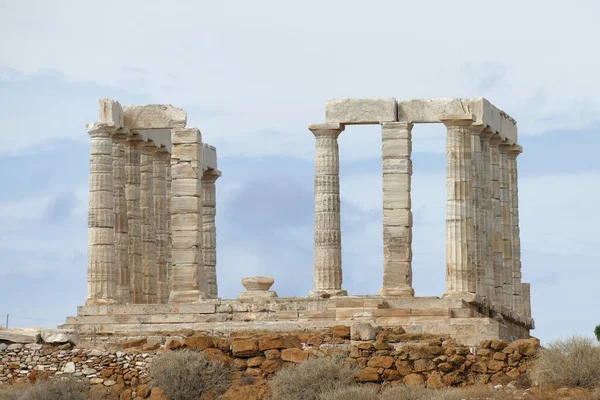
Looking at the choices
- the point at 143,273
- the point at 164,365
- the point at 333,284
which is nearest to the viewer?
the point at 164,365

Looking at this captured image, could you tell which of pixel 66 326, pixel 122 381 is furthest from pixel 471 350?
pixel 66 326

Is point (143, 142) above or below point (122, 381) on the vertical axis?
above

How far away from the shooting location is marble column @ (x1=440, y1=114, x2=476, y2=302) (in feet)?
227

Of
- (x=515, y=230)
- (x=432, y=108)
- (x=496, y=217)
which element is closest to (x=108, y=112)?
(x=432, y=108)

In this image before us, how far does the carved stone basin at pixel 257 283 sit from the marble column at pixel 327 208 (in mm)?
1926

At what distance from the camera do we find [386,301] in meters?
65.5

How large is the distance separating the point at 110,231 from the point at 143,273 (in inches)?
215

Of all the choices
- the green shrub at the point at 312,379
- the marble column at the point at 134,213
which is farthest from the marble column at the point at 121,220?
the green shrub at the point at 312,379

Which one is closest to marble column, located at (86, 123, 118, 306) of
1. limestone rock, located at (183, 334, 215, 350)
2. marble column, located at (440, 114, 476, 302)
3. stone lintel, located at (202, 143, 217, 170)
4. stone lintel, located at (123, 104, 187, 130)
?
stone lintel, located at (123, 104, 187, 130)

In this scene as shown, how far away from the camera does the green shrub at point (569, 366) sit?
54938 millimetres

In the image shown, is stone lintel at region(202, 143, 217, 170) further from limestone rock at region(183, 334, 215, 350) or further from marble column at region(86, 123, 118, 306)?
limestone rock at region(183, 334, 215, 350)

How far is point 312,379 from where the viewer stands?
55.5 metres

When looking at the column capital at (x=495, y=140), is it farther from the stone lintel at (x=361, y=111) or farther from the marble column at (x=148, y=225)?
the marble column at (x=148, y=225)

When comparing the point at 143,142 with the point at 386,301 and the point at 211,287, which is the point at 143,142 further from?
the point at 386,301
